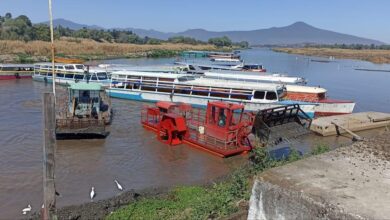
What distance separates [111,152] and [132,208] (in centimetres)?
671

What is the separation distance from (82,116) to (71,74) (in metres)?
17.1

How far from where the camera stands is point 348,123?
21734 millimetres

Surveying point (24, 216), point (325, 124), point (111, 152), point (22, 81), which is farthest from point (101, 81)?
point (24, 216)

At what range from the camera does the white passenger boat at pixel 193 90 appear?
25.2m

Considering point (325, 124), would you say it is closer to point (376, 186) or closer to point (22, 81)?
point (376, 186)

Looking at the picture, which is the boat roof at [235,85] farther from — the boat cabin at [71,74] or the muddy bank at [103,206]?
the muddy bank at [103,206]

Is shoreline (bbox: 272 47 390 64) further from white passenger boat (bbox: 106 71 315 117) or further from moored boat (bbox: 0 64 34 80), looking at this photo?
moored boat (bbox: 0 64 34 80)

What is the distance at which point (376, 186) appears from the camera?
5.81 m

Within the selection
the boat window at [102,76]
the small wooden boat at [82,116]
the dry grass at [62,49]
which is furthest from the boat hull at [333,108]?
the dry grass at [62,49]

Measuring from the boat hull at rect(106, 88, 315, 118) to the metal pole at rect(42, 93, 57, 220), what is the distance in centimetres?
1964

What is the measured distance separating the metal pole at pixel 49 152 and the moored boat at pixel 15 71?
3464 cm

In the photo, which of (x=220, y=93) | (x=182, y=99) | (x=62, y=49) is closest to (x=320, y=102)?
(x=220, y=93)

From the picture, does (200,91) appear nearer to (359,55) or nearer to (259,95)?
(259,95)

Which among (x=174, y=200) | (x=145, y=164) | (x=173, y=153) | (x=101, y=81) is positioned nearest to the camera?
(x=174, y=200)
